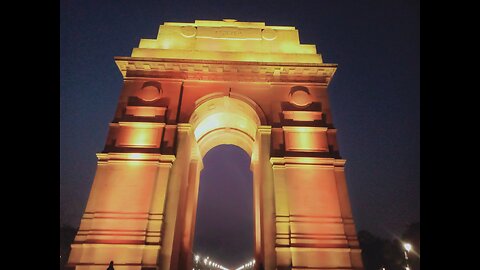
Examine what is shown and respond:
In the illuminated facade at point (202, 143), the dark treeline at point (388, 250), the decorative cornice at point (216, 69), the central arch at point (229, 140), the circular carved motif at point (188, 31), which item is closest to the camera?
the illuminated facade at point (202, 143)

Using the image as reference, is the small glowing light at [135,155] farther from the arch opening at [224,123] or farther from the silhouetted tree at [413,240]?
the silhouetted tree at [413,240]

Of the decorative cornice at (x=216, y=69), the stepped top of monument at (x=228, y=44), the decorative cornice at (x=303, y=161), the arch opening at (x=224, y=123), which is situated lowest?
the decorative cornice at (x=303, y=161)

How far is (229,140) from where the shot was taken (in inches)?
965

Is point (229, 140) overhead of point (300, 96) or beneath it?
overhead

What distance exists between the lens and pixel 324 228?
49.1 feet

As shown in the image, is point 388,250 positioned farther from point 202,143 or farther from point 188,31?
point 188,31

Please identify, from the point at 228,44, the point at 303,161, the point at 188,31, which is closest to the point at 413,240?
the point at 303,161

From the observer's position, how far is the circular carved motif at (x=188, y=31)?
21.4m

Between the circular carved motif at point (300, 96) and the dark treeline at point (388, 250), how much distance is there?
36.6 metres

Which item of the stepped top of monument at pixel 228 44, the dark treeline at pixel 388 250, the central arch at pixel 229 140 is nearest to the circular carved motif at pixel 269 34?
the stepped top of monument at pixel 228 44

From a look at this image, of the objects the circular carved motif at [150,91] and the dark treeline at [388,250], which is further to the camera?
the dark treeline at [388,250]

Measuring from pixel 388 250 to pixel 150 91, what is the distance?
4626 cm
